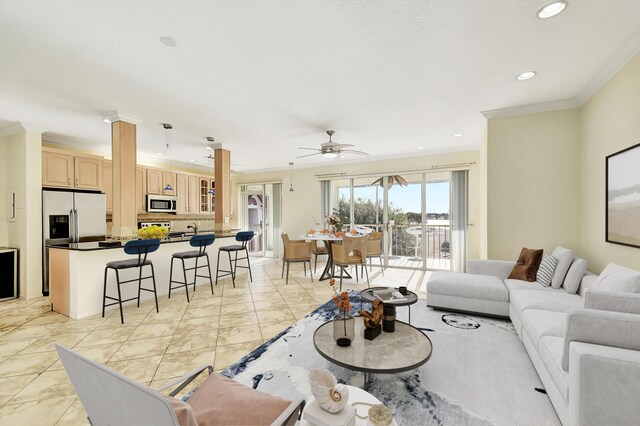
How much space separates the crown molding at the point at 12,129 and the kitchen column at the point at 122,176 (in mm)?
1675

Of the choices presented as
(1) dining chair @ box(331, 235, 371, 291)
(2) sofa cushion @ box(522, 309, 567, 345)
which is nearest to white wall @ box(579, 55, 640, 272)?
(2) sofa cushion @ box(522, 309, 567, 345)

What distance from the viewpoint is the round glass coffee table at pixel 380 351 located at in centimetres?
179

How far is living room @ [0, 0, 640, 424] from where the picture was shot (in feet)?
6.61

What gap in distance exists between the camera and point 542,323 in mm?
2123

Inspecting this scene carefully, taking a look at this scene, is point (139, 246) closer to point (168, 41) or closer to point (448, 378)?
point (168, 41)

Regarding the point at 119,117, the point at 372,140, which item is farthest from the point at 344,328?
the point at 119,117

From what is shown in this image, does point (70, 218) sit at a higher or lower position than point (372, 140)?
lower

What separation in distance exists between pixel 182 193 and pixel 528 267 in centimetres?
734

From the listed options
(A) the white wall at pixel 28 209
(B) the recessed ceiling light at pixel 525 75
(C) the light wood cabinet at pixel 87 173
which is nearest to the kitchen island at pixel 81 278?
(A) the white wall at pixel 28 209

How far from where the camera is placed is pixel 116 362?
2.44 meters

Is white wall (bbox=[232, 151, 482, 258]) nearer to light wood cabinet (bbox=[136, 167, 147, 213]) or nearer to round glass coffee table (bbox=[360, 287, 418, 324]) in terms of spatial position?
light wood cabinet (bbox=[136, 167, 147, 213])

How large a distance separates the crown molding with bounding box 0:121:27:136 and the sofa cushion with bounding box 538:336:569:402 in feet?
23.0

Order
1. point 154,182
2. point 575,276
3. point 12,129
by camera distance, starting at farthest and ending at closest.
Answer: point 154,182
point 12,129
point 575,276

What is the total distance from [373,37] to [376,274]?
4730 millimetres
